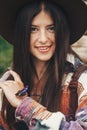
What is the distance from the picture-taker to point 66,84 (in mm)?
3406

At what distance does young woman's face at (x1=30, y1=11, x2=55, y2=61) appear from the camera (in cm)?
341

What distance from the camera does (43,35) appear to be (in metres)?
3.40

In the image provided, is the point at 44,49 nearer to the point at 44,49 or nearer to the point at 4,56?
the point at 44,49

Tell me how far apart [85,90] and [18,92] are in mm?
351

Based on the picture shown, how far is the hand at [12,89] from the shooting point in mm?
3242

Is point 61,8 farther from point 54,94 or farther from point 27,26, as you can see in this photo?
point 54,94

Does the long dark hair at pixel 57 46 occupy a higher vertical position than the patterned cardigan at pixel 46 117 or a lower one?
higher

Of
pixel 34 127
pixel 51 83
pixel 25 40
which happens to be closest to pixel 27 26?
pixel 25 40

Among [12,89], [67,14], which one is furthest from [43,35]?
[12,89]

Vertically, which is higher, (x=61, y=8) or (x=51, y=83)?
(x=61, y=8)

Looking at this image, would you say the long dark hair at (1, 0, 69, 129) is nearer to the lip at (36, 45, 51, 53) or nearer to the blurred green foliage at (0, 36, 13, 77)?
the lip at (36, 45, 51, 53)

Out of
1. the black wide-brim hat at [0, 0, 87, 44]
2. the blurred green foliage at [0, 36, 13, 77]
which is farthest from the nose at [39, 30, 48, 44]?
the blurred green foliage at [0, 36, 13, 77]

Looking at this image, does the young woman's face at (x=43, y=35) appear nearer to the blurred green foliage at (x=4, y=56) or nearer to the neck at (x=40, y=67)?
the neck at (x=40, y=67)

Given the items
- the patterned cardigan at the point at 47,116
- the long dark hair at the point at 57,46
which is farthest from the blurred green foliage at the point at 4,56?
the patterned cardigan at the point at 47,116
